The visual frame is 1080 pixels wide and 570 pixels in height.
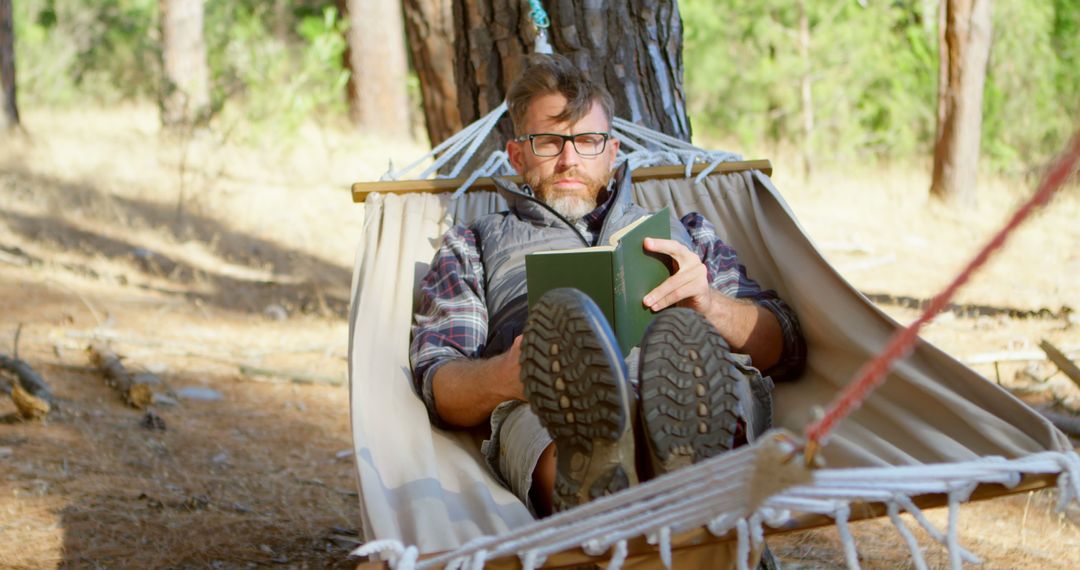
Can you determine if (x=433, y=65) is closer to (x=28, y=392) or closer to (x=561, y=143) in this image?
(x=28, y=392)

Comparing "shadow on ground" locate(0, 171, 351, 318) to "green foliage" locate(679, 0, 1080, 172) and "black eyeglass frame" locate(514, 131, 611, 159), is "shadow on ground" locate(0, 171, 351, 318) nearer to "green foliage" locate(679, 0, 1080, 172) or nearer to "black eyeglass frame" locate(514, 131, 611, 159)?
"black eyeglass frame" locate(514, 131, 611, 159)

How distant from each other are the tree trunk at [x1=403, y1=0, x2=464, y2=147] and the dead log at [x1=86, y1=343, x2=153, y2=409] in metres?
1.71

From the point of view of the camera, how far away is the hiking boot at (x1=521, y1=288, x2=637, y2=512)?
1.47m

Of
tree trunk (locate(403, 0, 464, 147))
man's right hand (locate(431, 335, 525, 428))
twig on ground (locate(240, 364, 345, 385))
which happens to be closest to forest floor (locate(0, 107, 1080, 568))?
twig on ground (locate(240, 364, 345, 385))

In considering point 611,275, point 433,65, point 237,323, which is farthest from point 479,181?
point 237,323

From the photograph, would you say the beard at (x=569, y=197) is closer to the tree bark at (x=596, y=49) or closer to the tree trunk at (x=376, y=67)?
the tree bark at (x=596, y=49)

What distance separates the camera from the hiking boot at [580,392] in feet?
4.82

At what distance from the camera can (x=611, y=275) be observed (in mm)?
1823

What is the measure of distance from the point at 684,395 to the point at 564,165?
92 cm

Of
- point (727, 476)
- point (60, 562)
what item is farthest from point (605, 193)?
point (60, 562)

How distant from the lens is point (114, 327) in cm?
473

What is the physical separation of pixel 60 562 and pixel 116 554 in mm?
109

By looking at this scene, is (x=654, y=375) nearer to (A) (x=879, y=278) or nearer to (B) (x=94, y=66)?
(A) (x=879, y=278)

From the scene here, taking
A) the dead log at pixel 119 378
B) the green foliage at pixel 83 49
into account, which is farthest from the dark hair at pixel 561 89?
the green foliage at pixel 83 49
